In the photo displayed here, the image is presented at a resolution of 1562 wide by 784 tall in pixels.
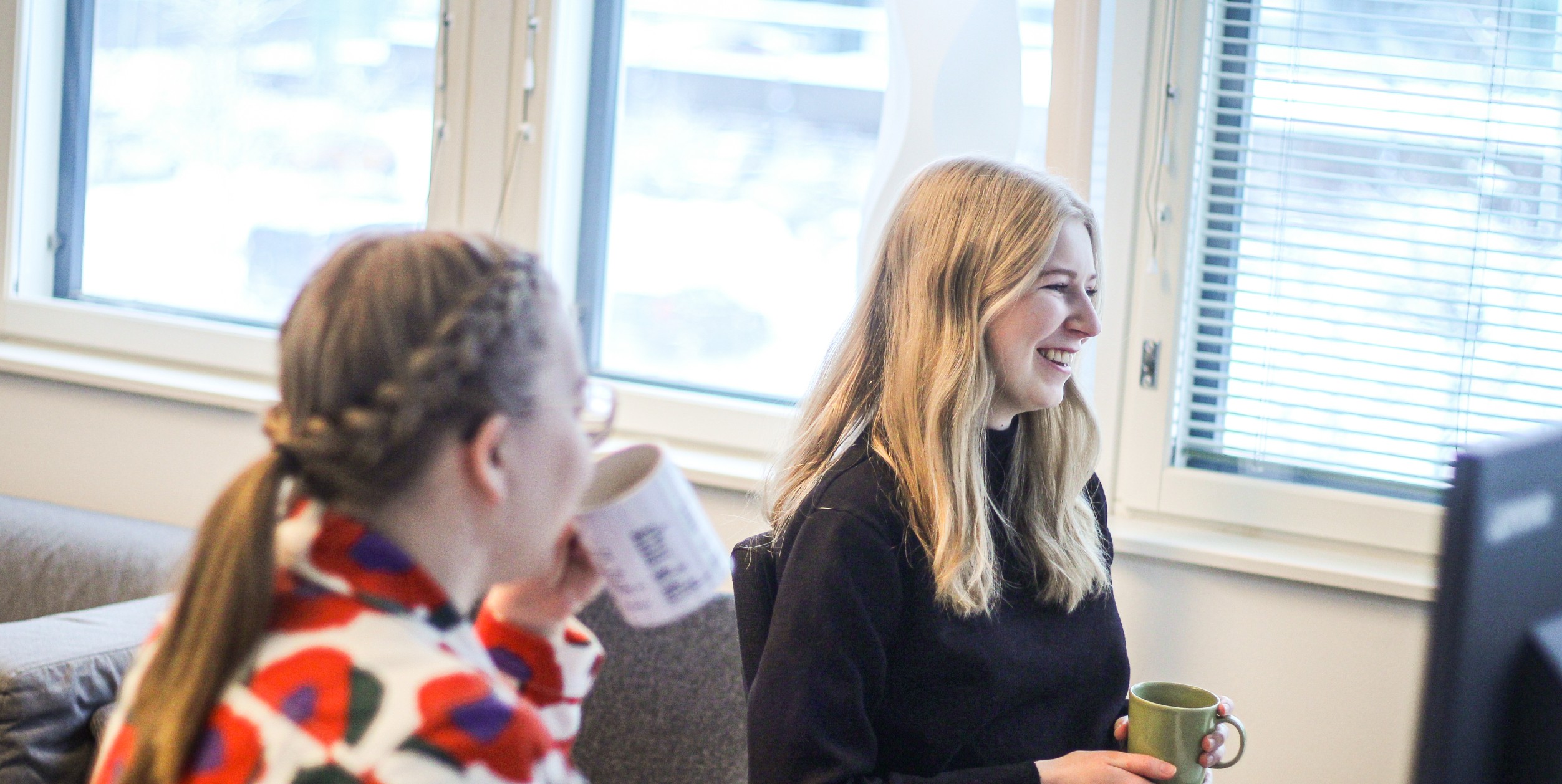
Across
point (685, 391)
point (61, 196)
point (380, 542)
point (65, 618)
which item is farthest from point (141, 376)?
point (380, 542)

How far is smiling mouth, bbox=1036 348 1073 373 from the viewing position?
1.37 meters

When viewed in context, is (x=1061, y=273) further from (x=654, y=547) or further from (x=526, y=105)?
(x=526, y=105)

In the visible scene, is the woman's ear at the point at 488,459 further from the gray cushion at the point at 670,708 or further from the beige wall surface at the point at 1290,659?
the gray cushion at the point at 670,708

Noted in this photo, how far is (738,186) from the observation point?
2.43m

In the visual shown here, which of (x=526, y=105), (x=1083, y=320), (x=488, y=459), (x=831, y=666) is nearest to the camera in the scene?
(x=488, y=459)

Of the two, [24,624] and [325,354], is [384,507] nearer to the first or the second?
[325,354]

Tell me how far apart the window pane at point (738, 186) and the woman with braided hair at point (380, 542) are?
170 centimetres

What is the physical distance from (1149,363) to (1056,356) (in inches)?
28.8

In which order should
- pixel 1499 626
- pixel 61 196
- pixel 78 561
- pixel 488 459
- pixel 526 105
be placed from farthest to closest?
pixel 61 196, pixel 526 105, pixel 78 561, pixel 488 459, pixel 1499 626

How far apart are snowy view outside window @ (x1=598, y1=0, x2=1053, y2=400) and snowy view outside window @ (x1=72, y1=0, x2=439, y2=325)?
0.45 meters

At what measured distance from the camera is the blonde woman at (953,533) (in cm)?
115

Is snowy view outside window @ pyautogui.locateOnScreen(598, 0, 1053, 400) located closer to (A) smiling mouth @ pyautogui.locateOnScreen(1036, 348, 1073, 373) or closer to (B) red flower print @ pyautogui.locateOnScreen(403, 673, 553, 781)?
(A) smiling mouth @ pyautogui.locateOnScreen(1036, 348, 1073, 373)

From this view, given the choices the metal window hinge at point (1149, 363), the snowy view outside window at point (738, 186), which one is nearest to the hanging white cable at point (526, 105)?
the snowy view outside window at point (738, 186)

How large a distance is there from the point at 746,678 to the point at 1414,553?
1.16m
